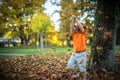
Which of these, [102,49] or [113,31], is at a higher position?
[113,31]

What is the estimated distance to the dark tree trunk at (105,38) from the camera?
26.1ft

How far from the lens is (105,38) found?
7.96 meters

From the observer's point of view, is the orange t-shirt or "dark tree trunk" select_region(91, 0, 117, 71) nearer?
the orange t-shirt

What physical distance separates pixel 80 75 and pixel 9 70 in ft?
8.93

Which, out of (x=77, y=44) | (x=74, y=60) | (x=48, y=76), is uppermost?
(x=77, y=44)

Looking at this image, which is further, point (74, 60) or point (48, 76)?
point (48, 76)

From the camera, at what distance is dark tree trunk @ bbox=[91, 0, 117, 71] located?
7.95 meters

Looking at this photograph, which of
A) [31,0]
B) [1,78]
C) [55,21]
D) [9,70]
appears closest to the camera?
[1,78]

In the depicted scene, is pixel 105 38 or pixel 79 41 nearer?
pixel 79 41

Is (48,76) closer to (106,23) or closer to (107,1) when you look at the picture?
(106,23)

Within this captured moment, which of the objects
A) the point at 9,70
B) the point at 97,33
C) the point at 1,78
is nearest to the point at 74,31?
the point at 97,33

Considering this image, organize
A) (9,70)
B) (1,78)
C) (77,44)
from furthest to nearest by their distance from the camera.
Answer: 1. (9,70)
2. (1,78)
3. (77,44)

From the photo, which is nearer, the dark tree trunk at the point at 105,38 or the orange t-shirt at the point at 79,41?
the orange t-shirt at the point at 79,41

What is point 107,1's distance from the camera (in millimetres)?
7988
